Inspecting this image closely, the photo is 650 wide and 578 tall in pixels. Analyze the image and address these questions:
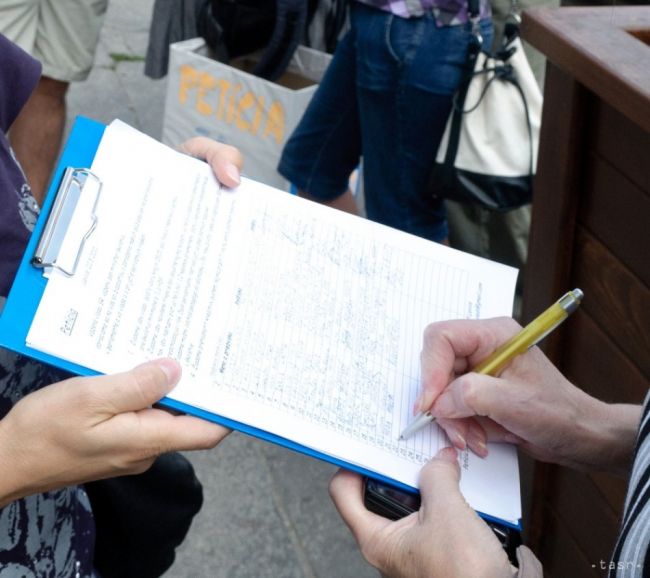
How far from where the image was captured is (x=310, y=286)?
115cm

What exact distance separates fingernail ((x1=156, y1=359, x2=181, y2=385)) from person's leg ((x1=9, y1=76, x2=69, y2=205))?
81.4 inches

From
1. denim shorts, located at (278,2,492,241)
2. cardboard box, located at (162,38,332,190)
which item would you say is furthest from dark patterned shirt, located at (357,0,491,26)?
cardboard box, located at (162,38,332,190)

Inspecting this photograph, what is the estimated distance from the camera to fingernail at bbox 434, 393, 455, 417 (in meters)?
1.05

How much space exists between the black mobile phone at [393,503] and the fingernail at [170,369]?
27 cm

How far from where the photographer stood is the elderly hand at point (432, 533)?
926 mm

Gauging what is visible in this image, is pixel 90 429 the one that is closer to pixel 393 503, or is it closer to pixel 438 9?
pixel 393 503

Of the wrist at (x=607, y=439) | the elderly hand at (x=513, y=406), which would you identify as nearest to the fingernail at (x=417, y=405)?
the elderly hand at (x=513, y=406)

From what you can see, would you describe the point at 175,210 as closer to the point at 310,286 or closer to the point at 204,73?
the point at 310,286

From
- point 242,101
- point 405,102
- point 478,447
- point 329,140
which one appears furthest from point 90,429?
point 242,101

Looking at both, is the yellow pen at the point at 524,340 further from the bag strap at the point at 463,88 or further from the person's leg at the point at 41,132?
the person's leg at the point at 41,132

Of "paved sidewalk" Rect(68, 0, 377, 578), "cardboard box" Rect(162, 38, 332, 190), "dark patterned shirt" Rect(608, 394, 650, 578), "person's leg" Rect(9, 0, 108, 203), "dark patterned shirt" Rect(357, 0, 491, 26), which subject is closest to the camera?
"dark patterned shirt" Rect(608, 394, 650, 578)

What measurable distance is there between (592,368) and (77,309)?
3.25 ft

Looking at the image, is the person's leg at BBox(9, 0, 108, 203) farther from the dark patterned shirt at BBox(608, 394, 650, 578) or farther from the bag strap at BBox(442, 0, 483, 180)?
the dark patterned shirt at BBox(608, 394, 650, 578)

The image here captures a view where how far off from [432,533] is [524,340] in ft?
0.84
